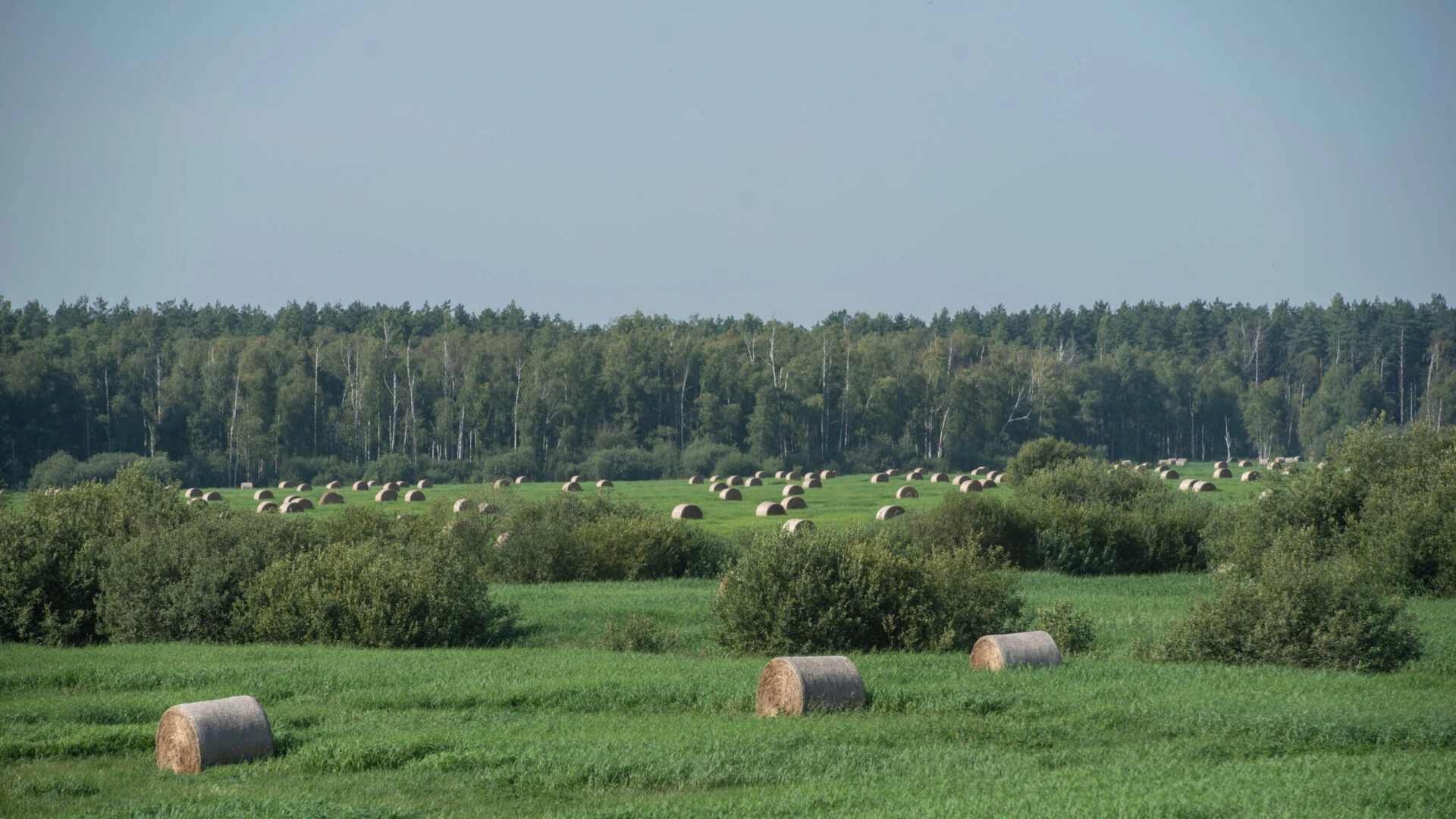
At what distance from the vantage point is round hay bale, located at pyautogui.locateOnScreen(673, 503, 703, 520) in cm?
4962

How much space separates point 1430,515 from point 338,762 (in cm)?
2405

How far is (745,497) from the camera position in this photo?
6444 cm

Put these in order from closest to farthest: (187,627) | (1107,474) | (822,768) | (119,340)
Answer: (822,768) < (187,627) < (1107,474) < (119,340)

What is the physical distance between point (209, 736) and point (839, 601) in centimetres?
1101

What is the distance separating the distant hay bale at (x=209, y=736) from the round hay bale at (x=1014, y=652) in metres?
9.48

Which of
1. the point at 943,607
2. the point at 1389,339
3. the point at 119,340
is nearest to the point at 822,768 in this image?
the point at 943,607

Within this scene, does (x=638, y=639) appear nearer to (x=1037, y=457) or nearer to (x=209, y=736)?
(x=209, y=736)

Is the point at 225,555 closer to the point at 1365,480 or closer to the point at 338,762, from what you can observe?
the point at 338,762

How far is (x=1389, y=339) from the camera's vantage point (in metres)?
143

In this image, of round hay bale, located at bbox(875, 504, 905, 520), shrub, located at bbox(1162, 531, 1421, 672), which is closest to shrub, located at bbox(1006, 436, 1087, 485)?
round hay bale, located at bbox(875, 504, 905, 520)

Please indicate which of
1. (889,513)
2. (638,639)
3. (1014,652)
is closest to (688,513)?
(889,513)

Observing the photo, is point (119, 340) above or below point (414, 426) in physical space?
above

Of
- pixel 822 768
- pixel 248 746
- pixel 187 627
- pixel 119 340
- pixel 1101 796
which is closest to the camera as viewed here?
pixel 1101 796

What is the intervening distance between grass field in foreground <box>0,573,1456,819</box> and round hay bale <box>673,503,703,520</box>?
100ft
